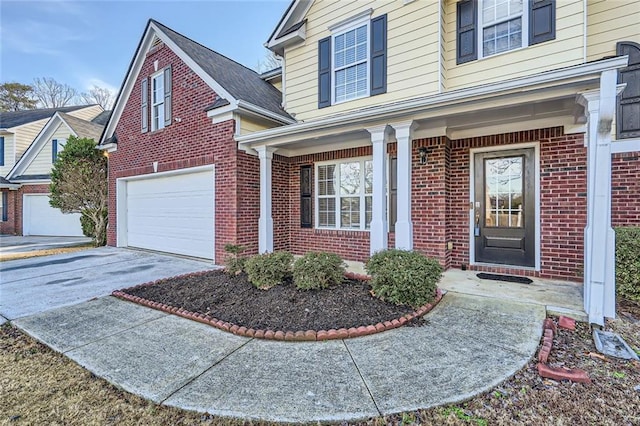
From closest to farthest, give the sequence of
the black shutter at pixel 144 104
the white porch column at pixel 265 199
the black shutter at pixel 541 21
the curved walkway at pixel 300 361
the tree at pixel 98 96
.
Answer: the curved walkway at pixel 300 361
the black shutter at pixel 541 21
the white porch column at pixel 265 199
the black shutter at pixel 144 104
the tree at pixel 98 96

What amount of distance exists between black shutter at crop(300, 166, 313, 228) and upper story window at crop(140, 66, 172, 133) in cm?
393

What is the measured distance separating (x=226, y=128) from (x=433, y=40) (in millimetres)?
4666

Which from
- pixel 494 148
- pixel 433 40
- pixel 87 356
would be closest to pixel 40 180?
pixel 87 356

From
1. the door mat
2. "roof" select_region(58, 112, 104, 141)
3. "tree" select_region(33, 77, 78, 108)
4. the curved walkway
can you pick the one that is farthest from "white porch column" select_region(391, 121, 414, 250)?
"tree" select_region(33, 77, 78, 108)

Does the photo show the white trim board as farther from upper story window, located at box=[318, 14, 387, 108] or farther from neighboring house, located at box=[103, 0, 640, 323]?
upper story window, located at box=[318, 14, 387, 108]

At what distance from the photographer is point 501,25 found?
5555 millimetres

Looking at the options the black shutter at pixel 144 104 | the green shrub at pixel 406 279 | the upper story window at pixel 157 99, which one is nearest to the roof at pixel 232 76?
the upper story window at pixel 157 99

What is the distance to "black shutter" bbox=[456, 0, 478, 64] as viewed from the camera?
18.9 feet

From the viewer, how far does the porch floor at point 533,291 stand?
3852mm

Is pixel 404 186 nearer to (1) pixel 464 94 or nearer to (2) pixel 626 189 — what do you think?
(1) pixel 464 94

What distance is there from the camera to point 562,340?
3.15 metres

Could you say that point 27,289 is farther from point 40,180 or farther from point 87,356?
point 40,180

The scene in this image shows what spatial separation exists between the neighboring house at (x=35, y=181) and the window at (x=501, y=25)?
18312 millimetres

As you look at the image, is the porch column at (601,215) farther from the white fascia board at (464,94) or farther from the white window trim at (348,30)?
the white window trim at (348,30)
